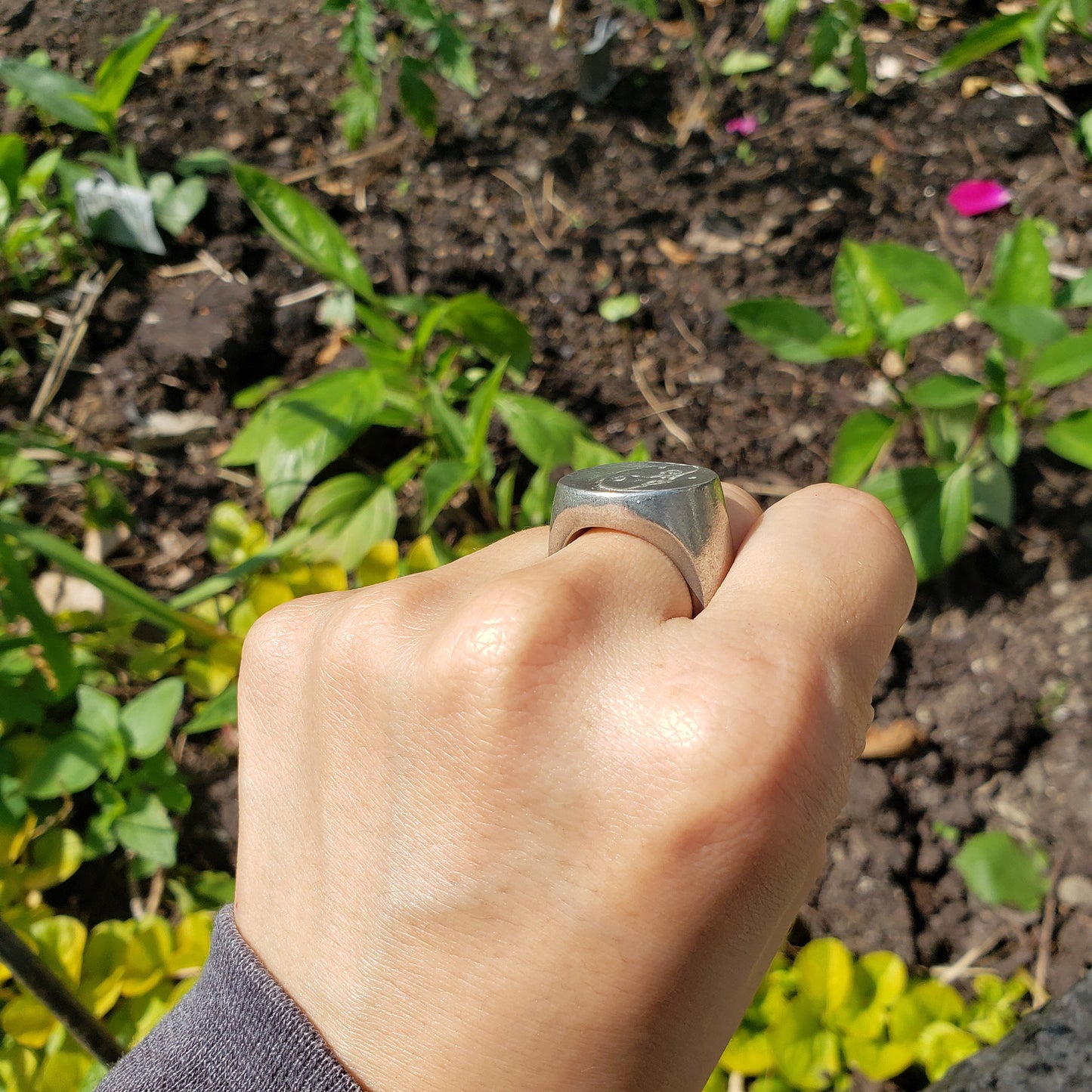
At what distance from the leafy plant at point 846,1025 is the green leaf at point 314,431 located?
1.22 metres

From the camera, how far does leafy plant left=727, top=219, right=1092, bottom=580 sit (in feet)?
5.40

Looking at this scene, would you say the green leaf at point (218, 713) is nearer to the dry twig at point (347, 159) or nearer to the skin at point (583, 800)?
the skin at point (583, 800)

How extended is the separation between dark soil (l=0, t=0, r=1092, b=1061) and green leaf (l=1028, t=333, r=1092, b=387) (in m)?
0.44

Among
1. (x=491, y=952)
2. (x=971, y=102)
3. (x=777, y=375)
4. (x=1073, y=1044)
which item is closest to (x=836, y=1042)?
(x=1073, y=1044)

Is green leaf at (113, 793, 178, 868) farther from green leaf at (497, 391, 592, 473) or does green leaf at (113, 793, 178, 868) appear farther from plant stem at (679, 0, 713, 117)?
plant stem at (679, 0, 713, 117)

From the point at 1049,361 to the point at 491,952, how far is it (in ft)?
4.99

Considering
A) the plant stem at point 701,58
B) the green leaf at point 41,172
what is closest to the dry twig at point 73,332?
the green leaf at point 41,172

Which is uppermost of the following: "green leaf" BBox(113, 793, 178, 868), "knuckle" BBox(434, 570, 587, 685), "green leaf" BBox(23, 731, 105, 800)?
"knuckle" BBox(434, 570, 587, 685)

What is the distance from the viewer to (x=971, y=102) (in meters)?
2.53

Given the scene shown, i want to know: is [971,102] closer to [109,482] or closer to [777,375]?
[777,375]

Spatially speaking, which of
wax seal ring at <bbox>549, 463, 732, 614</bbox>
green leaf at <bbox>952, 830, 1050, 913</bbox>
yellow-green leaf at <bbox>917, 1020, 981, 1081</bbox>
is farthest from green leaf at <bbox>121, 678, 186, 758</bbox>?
green leaf at <bbox>952, 830, 1050, 913</bbox>

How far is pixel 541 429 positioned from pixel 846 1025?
1212 millimetres

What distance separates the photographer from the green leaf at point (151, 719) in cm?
160

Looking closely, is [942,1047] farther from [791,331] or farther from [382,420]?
[382,420]
